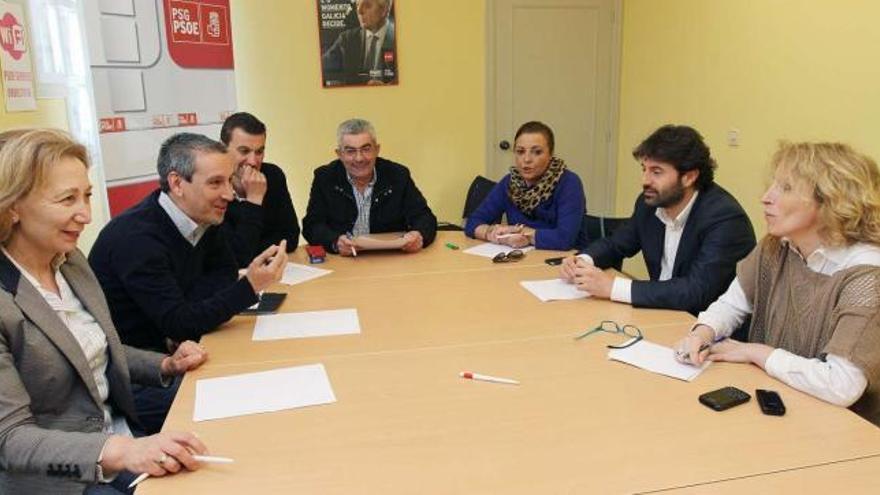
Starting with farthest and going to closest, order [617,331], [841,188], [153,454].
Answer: [617,331] → [841,188] → [153,454]

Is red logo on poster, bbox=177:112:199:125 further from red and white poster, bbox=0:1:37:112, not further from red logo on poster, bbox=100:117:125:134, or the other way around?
red and white poster, bbox=0:1:37:112

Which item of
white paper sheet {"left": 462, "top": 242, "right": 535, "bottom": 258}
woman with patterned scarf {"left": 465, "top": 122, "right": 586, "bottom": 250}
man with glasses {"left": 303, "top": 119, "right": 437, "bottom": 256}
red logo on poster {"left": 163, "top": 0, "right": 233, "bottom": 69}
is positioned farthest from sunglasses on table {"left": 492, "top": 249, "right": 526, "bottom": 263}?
red logo on poster {"left": 163, "top": 0, "right": 233, "bottom": 69}

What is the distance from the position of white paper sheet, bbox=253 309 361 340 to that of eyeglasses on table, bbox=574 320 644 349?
0.69 m

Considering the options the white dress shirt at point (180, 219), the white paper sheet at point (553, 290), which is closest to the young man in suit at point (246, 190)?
the white dress shirt at point (180, 219)

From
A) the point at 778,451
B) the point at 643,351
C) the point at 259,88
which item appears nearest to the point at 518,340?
the point at 643,351

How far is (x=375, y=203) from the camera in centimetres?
336

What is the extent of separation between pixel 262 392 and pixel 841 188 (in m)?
1.49

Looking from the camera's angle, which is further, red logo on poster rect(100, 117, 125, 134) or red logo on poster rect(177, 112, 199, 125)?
red logo on poster rect(177, 112, 199, 125)

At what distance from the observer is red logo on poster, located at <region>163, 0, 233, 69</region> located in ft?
11.9

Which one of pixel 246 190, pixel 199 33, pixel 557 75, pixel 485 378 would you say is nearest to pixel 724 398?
pixel 485 378

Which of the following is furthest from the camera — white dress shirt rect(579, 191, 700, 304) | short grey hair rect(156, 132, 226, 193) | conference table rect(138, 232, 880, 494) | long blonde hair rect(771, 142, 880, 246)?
white dress shirt rect(579, 191, 700, 304)

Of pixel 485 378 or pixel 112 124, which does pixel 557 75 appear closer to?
pixel 112 124

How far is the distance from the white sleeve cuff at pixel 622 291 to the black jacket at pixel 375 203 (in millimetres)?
1218

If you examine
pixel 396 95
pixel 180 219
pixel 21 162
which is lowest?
pixel 180 219
